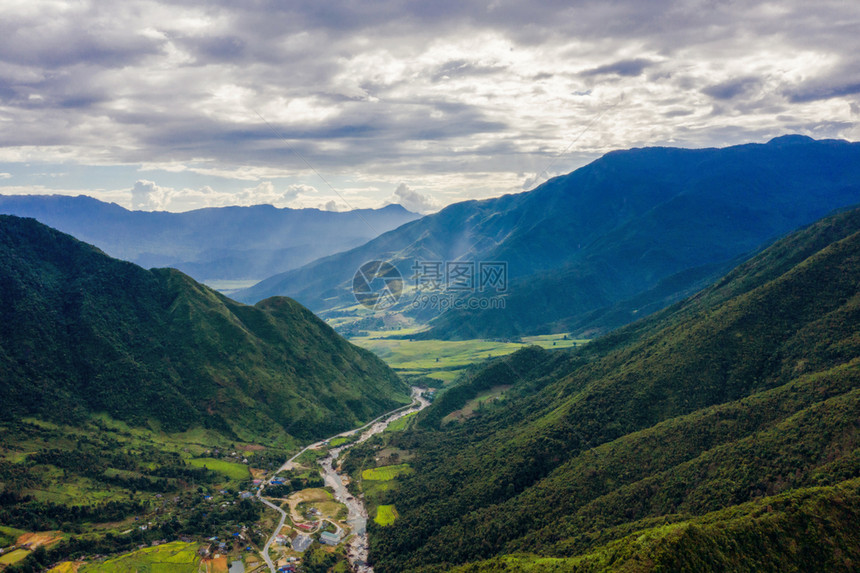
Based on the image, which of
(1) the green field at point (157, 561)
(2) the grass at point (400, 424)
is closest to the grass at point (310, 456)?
(2) the grass at point (400, 424)

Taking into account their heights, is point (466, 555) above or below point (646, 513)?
below

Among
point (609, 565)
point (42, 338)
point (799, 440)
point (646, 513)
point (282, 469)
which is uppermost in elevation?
point (42, 338)

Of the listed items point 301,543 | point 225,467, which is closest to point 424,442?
point 301,543

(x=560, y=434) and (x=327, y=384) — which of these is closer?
(x=560, y=434)

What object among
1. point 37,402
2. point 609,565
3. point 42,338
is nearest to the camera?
point 609,565

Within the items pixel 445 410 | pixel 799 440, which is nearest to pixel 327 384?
pixel 445 410

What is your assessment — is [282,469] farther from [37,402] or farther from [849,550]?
[849,550]

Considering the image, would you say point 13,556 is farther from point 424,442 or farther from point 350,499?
point 424,442

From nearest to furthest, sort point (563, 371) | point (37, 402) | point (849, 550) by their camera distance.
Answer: point (849, 550) < point (37, 402) < point (563, 371)
